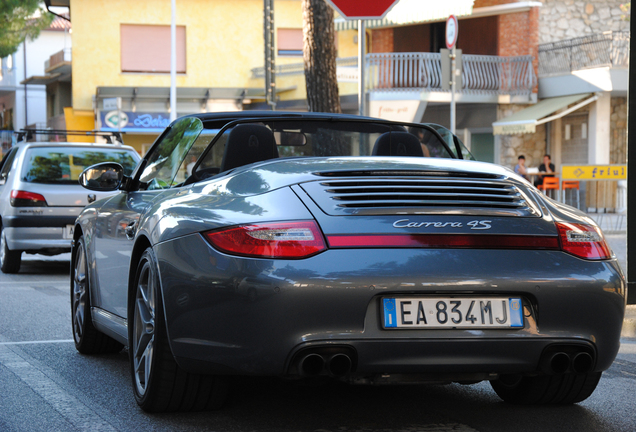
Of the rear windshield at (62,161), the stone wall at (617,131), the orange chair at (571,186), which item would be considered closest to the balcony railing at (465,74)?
the stone wall at (617,131)

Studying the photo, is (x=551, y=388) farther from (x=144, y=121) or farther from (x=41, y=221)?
(x=144, y=121)

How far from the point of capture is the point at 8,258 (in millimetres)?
12477

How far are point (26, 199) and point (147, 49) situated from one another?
1034 inches

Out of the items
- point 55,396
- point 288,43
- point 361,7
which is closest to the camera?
point 55,396

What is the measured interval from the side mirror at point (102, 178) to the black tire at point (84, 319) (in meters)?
0.39

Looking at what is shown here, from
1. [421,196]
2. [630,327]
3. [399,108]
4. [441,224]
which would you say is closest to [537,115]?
[399,108]

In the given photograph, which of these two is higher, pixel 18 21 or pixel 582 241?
pixel 18 21

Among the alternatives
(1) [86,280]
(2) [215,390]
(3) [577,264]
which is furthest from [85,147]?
(3) [577,264]

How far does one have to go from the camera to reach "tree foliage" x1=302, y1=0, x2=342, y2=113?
13.7 metres

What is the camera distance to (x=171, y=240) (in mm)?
4117

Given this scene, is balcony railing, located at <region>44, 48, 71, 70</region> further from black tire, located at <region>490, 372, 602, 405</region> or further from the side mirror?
black tire, located at <region>490, 372, 602, 405</region>

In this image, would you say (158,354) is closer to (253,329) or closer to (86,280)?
(253,329)

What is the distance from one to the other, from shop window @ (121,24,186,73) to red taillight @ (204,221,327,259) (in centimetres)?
3461

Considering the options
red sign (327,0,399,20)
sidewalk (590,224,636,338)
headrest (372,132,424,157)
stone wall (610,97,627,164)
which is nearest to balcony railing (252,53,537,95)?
stone wall (610,97,627,164)
